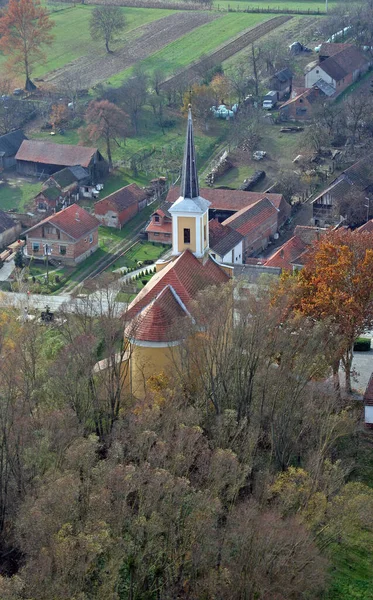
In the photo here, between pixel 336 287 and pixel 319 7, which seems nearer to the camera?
pixel 336 287

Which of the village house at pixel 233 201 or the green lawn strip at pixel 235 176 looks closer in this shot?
the village house at pixel 233 201

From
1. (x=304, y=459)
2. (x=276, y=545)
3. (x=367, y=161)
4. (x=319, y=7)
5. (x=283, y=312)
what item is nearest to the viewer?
(x=276, y=545)

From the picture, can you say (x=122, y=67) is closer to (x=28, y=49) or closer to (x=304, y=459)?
(x=28, y=49)

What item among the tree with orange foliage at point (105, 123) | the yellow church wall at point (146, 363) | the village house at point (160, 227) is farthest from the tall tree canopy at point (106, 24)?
the yellow church wall at point (146, 363)

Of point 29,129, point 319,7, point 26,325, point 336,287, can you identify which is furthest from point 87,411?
point 319,7

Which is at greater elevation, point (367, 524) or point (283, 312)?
point (283, 312)

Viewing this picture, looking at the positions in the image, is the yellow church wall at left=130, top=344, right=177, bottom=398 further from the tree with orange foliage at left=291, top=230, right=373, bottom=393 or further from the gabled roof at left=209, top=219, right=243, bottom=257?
the gabled roof at left=209, top=219, right=243, bottom=257

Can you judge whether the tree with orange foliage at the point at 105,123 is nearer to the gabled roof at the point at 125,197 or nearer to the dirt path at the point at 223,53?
the gabled roof at the point at 125,197
